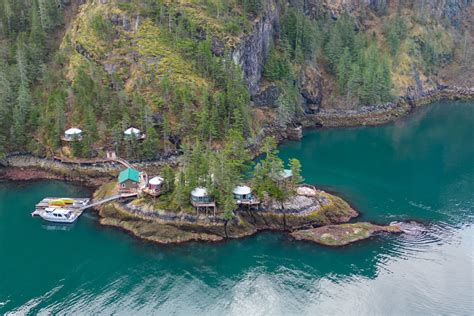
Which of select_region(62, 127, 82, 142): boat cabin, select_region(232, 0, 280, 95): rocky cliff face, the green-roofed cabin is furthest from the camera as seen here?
select_region(232, 0, 280, 95): rocky cliff face

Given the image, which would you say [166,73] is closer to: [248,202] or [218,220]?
[248,202]

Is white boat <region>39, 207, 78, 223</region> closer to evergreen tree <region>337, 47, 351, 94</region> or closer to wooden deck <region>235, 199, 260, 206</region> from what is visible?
wooden deck <region>235, 199, 260, 206</region>

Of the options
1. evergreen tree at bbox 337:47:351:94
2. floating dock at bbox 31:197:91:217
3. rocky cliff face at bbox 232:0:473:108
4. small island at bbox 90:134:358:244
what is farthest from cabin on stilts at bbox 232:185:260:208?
evergreen tree at bbox 337:47:351:94

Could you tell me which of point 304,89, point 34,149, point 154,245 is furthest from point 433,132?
point 34,149

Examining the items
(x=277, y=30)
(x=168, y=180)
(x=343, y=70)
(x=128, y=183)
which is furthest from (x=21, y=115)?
(x=343, y=70)

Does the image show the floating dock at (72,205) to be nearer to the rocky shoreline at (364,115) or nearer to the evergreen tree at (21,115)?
the evergreen tree at (21,115)

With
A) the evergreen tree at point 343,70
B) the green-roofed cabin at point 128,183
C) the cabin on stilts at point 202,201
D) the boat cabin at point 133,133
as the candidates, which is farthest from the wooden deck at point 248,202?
the evergreen tree at point 343,70

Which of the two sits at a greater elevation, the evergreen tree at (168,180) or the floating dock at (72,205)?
the evergreen tree at (168,180)

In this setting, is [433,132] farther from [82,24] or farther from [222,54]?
[82,24]
